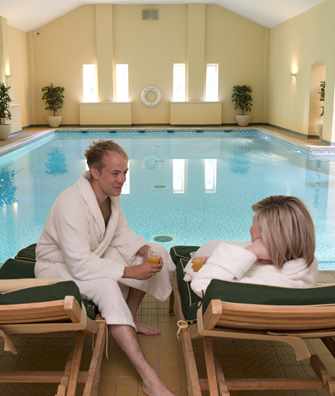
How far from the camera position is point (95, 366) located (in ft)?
6.66

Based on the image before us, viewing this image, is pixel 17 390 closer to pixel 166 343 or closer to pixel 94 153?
pixel 166 343

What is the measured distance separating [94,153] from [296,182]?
6284 millimetres

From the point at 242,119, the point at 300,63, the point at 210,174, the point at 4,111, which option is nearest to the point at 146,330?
the point at 210,174

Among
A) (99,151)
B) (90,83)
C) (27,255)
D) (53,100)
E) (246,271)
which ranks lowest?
(27,255)

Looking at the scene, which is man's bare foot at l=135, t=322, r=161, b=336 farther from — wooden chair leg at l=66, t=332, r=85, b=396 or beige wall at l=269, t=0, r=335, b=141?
beige wall at l=269, t=0, r=335, b=141

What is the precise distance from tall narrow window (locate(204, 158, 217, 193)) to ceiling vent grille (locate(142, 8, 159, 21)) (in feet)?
24.3

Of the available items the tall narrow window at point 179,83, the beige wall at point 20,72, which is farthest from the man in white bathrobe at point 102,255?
the tall narrow window at point 179,83

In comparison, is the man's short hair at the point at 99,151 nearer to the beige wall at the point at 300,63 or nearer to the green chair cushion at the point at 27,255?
the green chair cushion at the point at 27,255

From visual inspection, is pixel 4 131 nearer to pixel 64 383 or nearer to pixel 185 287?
pixel 185 287

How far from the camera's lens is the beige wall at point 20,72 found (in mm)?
14695

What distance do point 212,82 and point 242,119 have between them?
1.71 metres

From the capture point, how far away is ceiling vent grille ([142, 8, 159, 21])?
52.2ft

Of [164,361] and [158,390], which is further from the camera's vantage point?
[164,361]

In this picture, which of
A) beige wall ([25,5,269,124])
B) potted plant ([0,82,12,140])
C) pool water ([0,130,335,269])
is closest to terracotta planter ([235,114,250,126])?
→ beige wall ([25,5,269,124])
